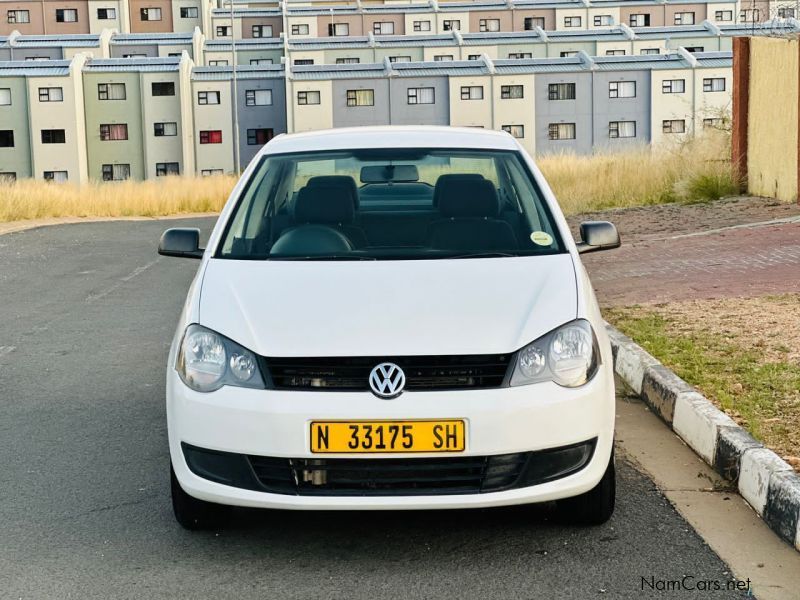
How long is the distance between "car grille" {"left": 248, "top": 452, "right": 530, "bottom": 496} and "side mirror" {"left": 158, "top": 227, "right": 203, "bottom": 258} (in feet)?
6.24

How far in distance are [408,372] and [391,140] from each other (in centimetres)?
208

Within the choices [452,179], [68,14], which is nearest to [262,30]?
[68,14]

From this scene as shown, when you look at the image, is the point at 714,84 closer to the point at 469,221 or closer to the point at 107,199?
the point at 107,199

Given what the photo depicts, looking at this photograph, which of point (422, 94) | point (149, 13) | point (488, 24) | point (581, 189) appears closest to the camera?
point (581, 189)

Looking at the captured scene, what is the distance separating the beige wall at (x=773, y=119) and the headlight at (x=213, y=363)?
608 inches

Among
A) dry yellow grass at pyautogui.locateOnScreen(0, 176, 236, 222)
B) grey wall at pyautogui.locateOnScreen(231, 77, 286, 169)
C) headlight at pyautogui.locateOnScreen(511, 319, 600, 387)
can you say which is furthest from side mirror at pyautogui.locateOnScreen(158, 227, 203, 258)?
grey wall at pyautogui.locateOnScreen(231, 77, 286, 169)

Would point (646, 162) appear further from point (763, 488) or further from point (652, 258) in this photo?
point (763, 488)

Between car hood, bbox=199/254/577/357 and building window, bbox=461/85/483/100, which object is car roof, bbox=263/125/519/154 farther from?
building window, bbox=461/85/483/100

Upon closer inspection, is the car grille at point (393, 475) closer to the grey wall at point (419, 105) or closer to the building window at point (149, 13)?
the grey wall at point (419, 105)

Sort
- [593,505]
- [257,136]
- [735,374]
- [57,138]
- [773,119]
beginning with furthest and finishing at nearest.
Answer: [257,136] < [57,138] < [773,119] < [735,374] < [593,505]

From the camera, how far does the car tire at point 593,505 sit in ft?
16.4

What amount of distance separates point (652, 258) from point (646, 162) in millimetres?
12666

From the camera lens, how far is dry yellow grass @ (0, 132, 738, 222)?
22375mm

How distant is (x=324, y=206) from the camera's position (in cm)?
620
